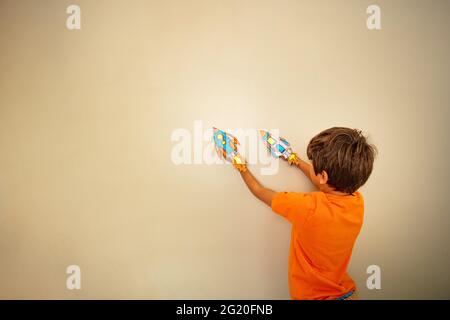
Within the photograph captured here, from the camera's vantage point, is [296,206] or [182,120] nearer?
[296,206]

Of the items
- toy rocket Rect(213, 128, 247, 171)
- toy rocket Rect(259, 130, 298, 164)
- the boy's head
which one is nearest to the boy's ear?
the boy's head

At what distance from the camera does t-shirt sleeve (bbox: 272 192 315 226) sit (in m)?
0.82

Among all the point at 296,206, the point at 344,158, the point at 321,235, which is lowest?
the point at 321,235

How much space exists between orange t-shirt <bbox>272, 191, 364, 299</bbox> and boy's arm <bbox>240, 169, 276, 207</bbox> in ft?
0.11

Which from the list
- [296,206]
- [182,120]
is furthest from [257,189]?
[182,120]

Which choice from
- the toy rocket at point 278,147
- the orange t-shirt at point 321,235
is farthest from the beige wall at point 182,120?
the orange t-shirt at point 321,235

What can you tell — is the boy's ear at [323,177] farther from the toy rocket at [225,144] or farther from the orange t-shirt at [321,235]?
the toy rocket at [225,144]

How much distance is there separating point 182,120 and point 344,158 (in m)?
0.64

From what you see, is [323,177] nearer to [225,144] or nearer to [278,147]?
[278,147]

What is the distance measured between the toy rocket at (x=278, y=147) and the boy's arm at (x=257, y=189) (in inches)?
5.6

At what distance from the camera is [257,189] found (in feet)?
3.07

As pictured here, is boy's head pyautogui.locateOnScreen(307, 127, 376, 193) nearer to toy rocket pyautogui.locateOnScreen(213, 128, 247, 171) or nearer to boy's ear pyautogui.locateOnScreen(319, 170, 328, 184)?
boy's ear pyautogui.locateOnScreen(319, 170, 328, 184)

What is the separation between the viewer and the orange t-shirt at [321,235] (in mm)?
811
